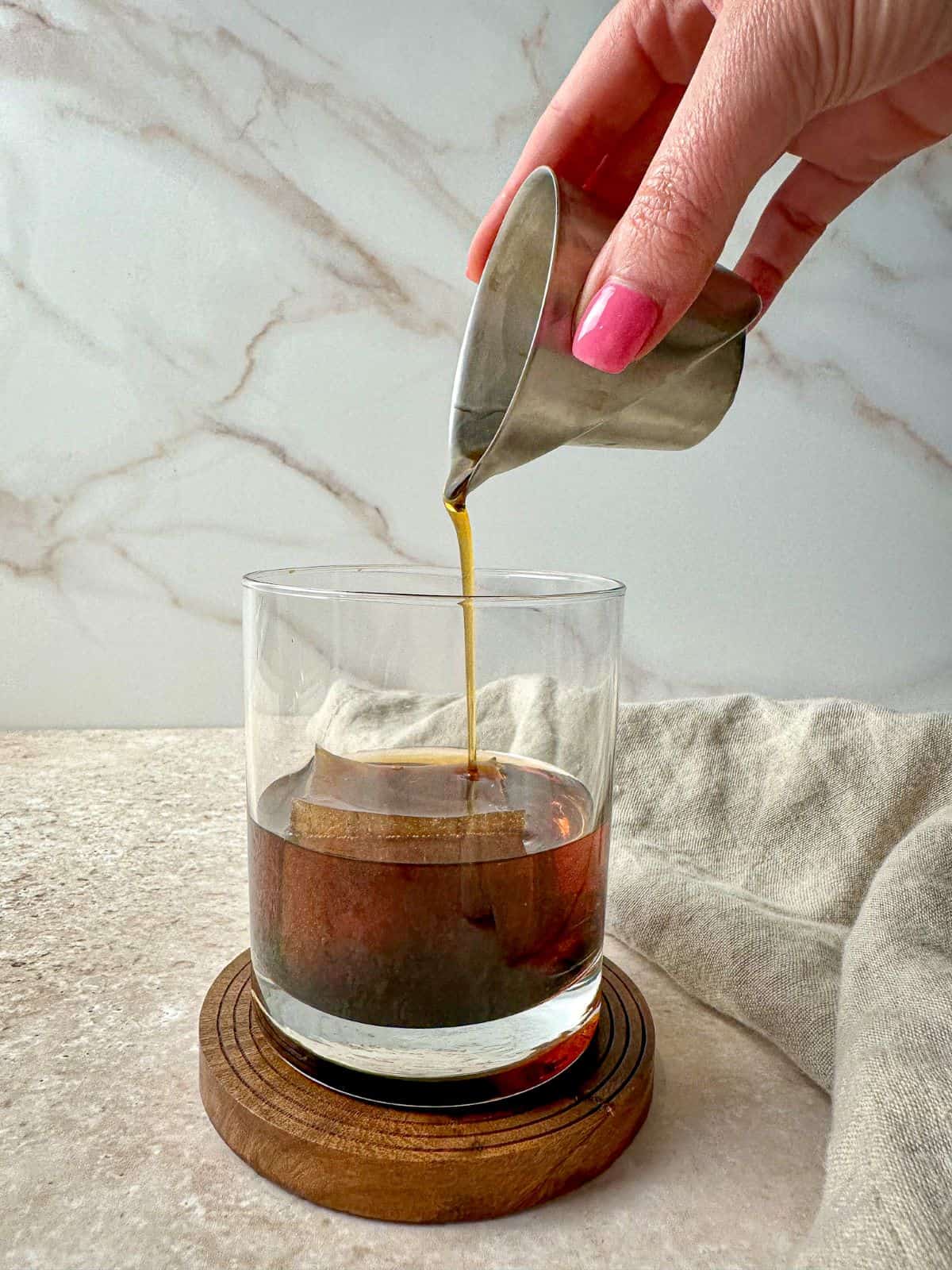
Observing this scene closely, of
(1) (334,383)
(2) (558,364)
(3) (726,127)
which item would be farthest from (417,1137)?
(1) (334,383)

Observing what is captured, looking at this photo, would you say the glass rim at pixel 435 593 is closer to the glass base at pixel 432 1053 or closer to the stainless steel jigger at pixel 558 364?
the stainless steel jigger at pixel 558 364

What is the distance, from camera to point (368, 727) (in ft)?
1.53

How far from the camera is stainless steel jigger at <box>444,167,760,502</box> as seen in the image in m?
0.42

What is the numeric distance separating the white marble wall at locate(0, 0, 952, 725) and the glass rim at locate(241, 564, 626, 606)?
0.67 m

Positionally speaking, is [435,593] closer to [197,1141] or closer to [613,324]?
[613,324]

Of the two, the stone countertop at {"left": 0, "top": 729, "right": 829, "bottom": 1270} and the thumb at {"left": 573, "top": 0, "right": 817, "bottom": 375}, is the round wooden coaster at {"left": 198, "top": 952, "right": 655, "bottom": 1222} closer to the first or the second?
the stone countertop at {"left": 0, "top": 729, "right": 829, "bottom": 1270}

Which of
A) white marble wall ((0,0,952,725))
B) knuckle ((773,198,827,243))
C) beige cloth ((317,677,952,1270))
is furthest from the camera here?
white marble wall ((0,0,952,725))

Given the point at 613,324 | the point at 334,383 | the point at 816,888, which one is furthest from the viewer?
the point at 334,383

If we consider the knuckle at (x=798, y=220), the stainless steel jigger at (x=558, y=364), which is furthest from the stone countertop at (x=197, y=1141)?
the knuckle at (x=798, y=220)

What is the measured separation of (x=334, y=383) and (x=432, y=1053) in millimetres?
835

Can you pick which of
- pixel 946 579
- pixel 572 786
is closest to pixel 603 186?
pixel 572 786

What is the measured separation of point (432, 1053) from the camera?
435 millimetres

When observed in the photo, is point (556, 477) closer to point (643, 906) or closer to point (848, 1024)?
point (643, 906)

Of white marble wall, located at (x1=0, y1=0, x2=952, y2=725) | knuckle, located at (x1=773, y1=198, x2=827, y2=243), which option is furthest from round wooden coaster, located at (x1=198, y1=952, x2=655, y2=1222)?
white marble wall, located at (x1=0, y1=0, x2=952, y2=725)
